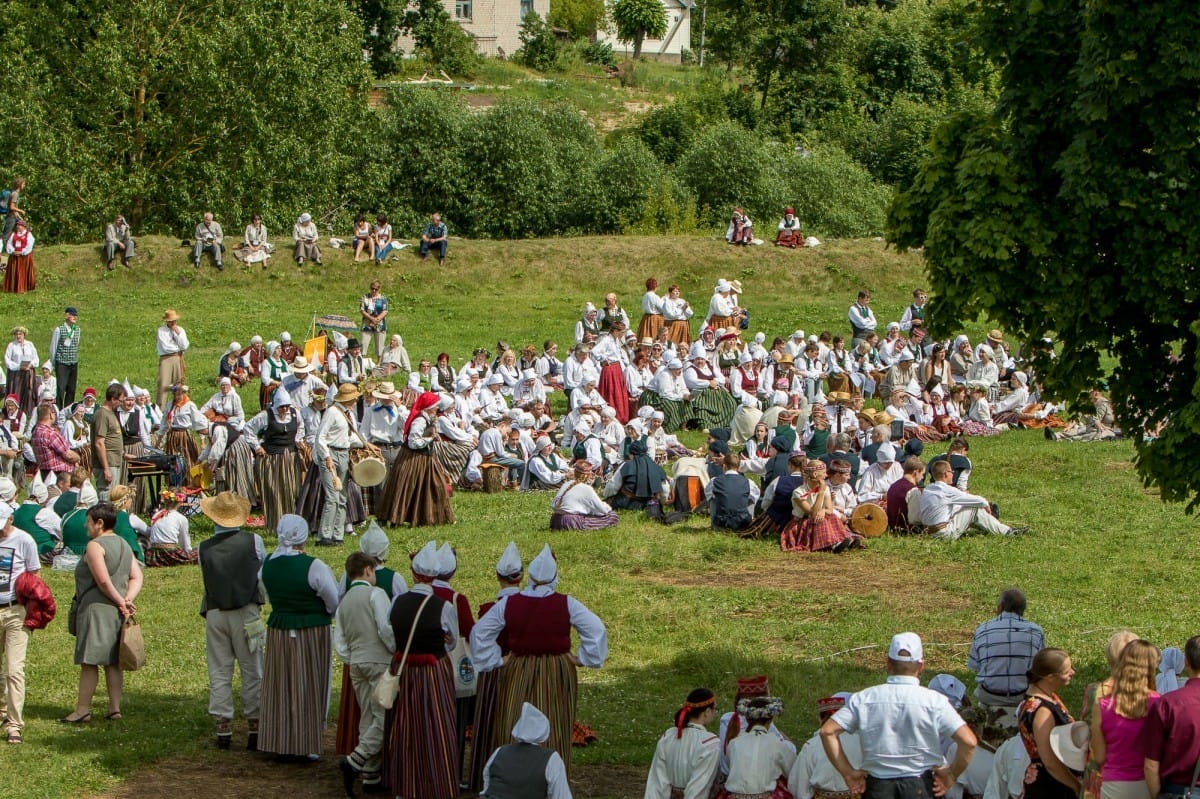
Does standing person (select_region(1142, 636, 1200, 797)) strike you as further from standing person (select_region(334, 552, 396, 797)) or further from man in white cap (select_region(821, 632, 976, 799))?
standing person (select_region(334, 552, 396, 797))

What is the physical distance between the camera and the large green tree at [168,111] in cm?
3875

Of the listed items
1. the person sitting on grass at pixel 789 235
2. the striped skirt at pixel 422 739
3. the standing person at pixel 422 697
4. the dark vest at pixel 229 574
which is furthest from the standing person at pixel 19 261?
the striped skirt at pixel 422 739

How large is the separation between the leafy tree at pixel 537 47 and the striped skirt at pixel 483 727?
65.8 meters

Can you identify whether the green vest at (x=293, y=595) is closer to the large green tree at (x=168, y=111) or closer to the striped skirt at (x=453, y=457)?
the striped skirt at (x=453, y=457)

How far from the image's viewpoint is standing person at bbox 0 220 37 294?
32.8m

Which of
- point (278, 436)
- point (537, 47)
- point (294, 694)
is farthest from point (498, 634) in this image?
point (537, 47)

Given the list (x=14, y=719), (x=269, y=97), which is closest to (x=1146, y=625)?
(x=14, y=719)

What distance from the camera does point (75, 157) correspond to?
1531 inches

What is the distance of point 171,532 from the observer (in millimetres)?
17250

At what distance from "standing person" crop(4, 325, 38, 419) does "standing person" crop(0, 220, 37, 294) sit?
9.28 metres

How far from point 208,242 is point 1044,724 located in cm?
2943

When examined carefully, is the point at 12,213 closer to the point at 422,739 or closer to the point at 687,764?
the point at 422,739

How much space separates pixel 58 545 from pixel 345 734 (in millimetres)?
7768

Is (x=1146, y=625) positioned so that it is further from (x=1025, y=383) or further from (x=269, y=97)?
A: (x=269, y=97)
